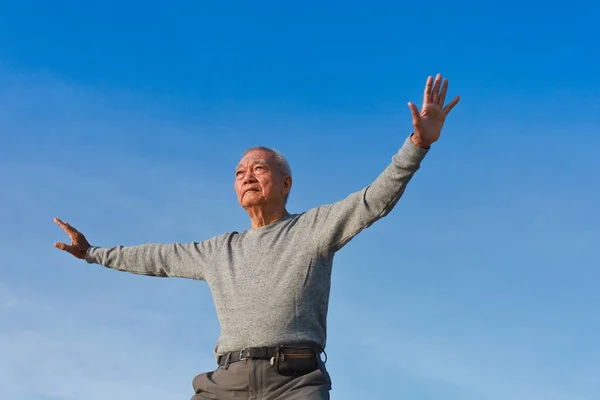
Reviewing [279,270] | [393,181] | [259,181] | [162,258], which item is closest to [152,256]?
[162,258]

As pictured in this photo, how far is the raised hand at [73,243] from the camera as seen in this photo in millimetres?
8000

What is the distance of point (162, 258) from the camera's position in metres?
7.53

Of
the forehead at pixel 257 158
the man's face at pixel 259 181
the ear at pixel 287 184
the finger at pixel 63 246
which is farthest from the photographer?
the finger at pixel 63 246

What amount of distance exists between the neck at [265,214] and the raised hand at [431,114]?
5.51ft

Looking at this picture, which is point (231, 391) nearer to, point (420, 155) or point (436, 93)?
point (420, 155)

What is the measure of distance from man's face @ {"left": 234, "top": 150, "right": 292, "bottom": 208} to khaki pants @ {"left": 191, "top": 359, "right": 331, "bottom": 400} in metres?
1.51

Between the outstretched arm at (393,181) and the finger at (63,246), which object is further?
the finger at (63,246)

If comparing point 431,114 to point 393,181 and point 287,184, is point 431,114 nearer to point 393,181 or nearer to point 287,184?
point 393,181

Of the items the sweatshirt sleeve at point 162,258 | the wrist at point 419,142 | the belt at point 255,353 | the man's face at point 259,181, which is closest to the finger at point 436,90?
the wrist at point 419,142

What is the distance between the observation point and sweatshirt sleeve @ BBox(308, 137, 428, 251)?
6.00m

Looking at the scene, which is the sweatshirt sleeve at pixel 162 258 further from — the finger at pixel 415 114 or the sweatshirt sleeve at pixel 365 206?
the finger at pixel 415 114

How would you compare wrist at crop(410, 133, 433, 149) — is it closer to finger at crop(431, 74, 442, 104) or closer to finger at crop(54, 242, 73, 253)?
finger at crop(431, 74, 442, 104)

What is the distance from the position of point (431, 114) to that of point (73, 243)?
398cm

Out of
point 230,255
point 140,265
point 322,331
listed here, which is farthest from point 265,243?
point 140,265
